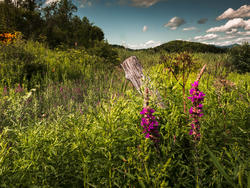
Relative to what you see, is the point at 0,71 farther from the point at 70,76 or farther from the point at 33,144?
the point at 33,144

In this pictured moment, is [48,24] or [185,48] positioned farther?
[48,24]

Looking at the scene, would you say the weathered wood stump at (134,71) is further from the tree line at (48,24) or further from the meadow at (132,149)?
the tree line at (48,24)

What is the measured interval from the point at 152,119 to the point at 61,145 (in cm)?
75

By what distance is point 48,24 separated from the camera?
1680 cm

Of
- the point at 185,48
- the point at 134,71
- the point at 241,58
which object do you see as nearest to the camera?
the point at 134,71

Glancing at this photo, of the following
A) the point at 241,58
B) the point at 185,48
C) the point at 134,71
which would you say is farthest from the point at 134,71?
the point at 241,58

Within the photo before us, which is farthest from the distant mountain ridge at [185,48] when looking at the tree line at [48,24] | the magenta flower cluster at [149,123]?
the tree line at [48,24]

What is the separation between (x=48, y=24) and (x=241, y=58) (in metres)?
17.1

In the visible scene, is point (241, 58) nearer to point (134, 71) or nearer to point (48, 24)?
point (134, 71)

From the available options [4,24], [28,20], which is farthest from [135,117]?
[28,20]

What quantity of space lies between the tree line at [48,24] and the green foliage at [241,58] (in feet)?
29.5

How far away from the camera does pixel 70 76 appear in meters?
6.60

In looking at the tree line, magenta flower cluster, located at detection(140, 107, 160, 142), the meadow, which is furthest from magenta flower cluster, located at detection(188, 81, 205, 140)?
the tree line

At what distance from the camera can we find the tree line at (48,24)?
41.1 ft
